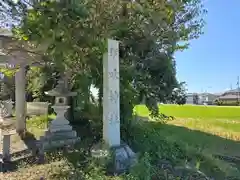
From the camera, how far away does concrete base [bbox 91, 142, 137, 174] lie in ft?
15.7

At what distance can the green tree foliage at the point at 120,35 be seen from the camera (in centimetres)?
422

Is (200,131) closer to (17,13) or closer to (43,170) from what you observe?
(43,170)

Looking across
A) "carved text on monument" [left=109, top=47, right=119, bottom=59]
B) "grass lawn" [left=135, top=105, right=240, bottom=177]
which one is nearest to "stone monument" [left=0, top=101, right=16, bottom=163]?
"carved text on monument" [left=109, top=47, right=119, bottom=59]

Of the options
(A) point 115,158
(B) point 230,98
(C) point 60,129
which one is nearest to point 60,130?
(C) point 60,129

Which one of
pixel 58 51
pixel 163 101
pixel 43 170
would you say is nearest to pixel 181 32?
pixel 163 101

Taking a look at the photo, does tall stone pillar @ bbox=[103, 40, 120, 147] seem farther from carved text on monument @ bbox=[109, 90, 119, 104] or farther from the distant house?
the distant house

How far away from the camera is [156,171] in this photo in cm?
489

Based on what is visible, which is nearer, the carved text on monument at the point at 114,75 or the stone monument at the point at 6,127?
the carved text on monument at the point at 114,75

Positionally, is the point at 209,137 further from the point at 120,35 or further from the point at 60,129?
the point at 120,35

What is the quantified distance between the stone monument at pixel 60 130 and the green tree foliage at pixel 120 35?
1.41 feet

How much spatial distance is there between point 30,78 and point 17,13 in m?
6.71

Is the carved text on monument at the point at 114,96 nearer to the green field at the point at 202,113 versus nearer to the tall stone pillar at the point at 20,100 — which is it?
the tall stone pillar at the point at 20,100

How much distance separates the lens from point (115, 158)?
4.95 metres

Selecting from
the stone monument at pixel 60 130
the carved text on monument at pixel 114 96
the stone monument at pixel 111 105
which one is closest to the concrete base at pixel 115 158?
the stone monument at pixel 111 105
